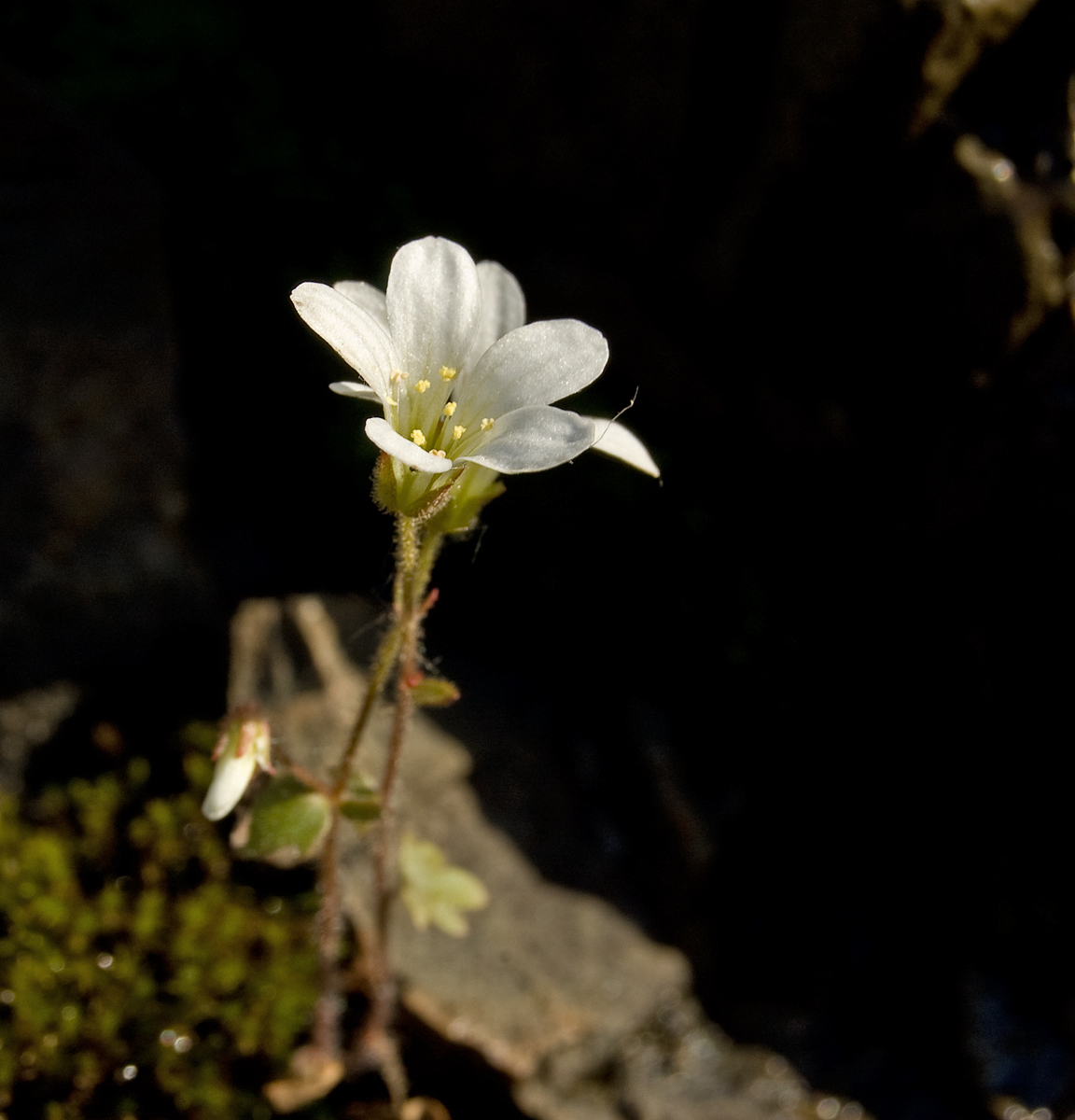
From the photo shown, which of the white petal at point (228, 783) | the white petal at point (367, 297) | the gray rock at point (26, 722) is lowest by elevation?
the gray rock at point (26, 722)

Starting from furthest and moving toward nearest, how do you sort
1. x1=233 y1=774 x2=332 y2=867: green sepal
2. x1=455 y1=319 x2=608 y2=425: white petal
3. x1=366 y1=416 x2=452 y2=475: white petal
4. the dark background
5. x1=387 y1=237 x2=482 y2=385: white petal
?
the dark background, x1=233 y1=774 x2=332 y2=867: green sepal, x1=387 y1=237 x2=482 y2=385: white petal, x1=455 y1=319 x2=608 y2=425: white petal, x1=366 y1=416 x2=452 y2=475: white petal

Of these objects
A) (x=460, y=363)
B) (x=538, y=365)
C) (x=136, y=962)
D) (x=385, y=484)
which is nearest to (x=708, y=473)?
(x=460, y=363)

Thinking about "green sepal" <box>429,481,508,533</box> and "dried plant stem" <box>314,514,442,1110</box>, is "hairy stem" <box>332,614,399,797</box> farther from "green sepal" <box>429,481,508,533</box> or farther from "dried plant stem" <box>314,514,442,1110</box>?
"green sepal" <box>429,481,508,533</box>

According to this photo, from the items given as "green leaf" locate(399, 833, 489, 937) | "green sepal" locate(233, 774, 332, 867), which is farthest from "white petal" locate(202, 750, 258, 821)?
"green leaf" locate(399, 833, 489, 937)

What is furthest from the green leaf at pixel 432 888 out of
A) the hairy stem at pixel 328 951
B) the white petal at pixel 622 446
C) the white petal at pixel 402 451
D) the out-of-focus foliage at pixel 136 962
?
the white petal at pixel 402 451

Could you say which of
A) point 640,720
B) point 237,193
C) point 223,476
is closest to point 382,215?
point 237,193

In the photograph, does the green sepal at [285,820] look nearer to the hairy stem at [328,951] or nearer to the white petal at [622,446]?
the hairy stem at [328,951]

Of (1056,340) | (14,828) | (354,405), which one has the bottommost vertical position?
(14,828)

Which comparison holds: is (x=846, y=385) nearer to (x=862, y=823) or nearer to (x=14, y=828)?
(x=862, y=823)
